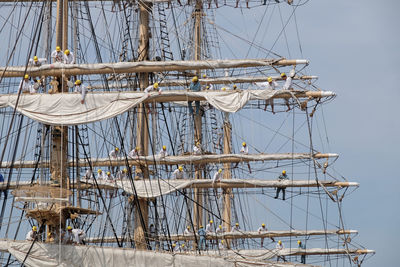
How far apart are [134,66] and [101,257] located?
333 inches

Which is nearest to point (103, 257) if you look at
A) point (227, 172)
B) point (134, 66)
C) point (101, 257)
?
point (101, 257)

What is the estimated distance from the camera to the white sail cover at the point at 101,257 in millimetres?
39188

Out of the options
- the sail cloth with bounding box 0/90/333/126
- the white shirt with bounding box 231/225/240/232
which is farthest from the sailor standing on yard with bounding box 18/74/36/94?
the white shirt with bounding box 231/225/240/232

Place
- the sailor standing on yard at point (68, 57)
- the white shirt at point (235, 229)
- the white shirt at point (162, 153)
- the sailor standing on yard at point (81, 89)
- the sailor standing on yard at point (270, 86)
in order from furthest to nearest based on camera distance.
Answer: the white shirt at point (235, 229), the white shirt at point (162, 153), the sailor standing on yard at point (270, 86), the sailor standing on yard at point (68, 57), the sailor standing on yard at point (81, 89)

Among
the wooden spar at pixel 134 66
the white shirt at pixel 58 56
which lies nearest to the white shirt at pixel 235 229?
the wooden spar at pixel 134 66

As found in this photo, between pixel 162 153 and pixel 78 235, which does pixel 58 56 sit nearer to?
pixel 78 235

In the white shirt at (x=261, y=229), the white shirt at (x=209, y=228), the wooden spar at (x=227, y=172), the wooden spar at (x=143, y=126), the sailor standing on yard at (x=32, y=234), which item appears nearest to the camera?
the sailor standing on yard at (x=32, y=234)

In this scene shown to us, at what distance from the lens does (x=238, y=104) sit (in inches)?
1732

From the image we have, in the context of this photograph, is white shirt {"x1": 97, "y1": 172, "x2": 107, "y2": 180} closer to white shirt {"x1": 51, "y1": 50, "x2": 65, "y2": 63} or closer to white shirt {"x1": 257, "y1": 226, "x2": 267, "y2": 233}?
white shirt {"x1": 51, "y1": 50, "x2": 65, "y2": 63}

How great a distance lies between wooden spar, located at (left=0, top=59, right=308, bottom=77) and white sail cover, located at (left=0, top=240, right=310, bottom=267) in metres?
7.10

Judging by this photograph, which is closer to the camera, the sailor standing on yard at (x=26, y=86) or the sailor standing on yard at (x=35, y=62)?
the sailor standing on yard at (x=26, y=86)

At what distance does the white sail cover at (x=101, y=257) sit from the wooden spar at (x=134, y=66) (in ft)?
23.3

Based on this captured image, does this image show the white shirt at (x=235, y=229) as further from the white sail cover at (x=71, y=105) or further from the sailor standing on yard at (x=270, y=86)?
the white sail cover at (x=71, y=105)

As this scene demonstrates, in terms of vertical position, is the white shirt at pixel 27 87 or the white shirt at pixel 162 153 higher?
the white shirt at pixel 27 87
